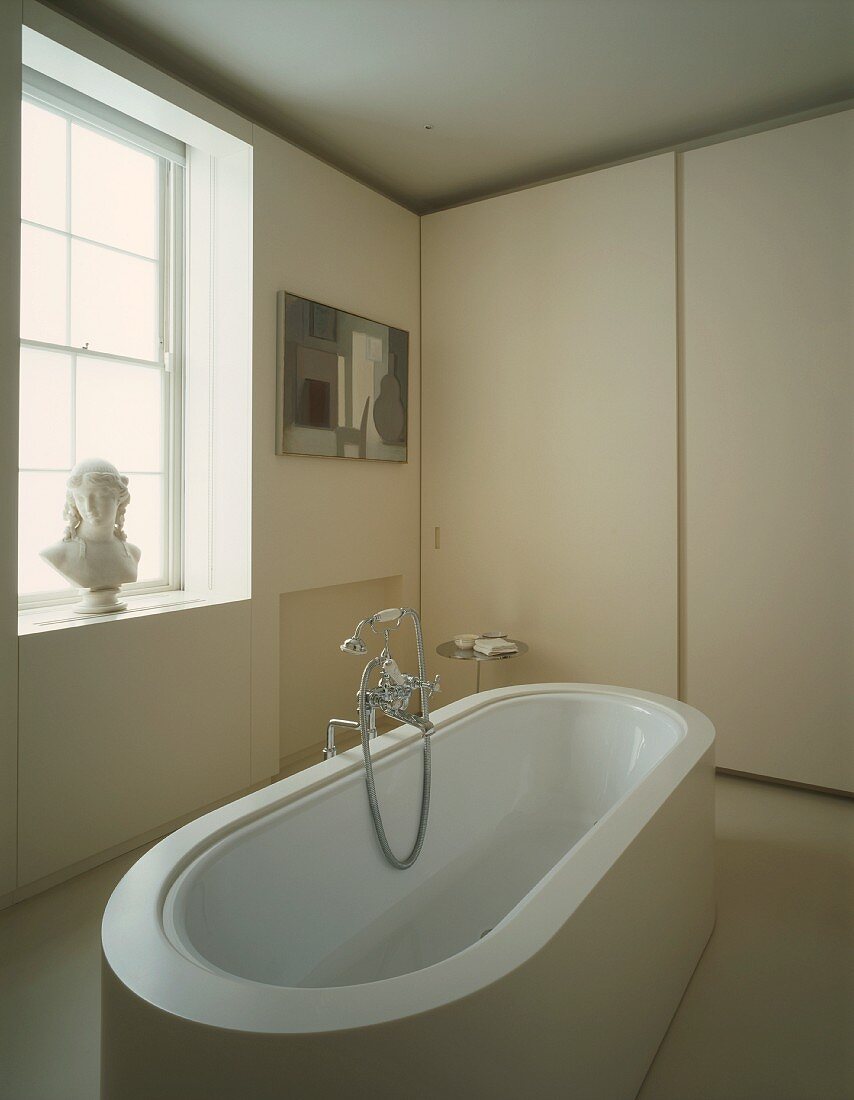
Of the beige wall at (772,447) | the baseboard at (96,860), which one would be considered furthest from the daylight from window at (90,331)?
the beige wall at (772,447)

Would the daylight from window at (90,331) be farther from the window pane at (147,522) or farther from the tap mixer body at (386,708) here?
the tap mixer body at (386,708)

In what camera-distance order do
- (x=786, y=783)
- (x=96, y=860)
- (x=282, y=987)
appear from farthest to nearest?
1. (x=786, y=783)
2. (x=96, y=860)
3. (x=282, y=987)

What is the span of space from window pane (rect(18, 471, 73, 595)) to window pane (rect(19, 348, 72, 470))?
0.19 feet

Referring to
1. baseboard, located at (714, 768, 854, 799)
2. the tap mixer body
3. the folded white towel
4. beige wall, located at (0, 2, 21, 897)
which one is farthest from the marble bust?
baseboard, located at (714, 768, 854, 799)

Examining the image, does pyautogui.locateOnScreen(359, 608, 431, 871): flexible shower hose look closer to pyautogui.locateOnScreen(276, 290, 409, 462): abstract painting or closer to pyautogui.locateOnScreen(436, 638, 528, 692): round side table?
pyautogui.locateOnScreen(436, 638, 528, 692): round side table

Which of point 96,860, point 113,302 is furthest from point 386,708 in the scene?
point 113,302

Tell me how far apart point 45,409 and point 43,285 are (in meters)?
0.43

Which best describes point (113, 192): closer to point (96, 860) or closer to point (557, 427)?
point (557, 427)

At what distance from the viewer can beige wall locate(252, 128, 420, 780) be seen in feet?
10.1

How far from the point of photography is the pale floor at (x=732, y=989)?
159 centimetres

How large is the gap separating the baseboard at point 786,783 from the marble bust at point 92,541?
103 inches

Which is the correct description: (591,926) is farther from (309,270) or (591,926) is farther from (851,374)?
(309,270)

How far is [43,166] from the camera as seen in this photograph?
2.62m

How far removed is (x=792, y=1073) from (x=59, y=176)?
11.1 ft
